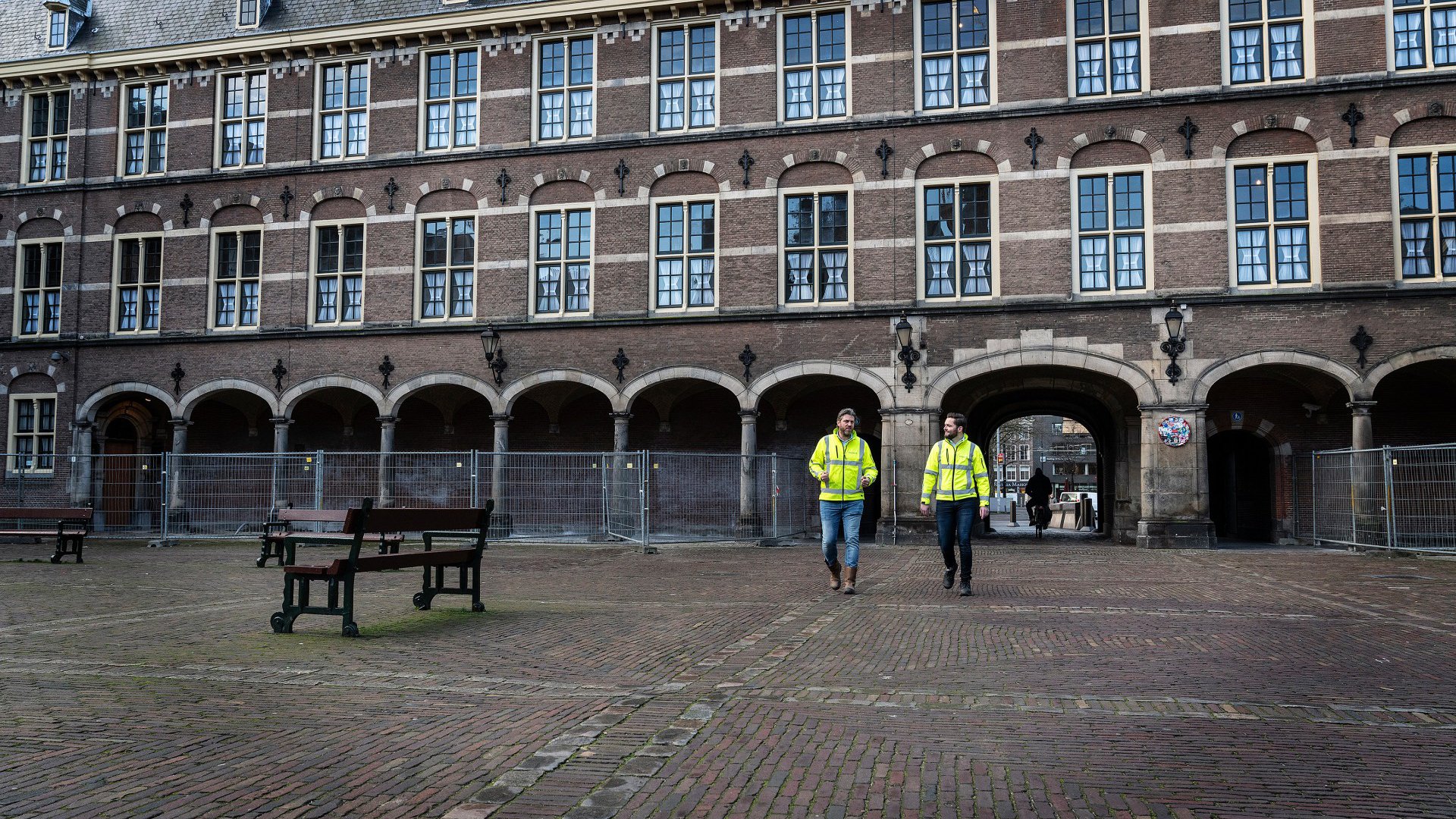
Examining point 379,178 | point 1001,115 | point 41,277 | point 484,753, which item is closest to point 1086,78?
point 1001,115

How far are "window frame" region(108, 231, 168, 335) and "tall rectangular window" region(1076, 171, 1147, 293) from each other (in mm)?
21584

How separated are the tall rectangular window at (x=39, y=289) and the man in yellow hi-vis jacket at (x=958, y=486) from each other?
25.0m

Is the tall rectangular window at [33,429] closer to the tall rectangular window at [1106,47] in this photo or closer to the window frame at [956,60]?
the window frame at [956,60]

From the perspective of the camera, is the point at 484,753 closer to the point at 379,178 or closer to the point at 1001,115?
the point at 1001,115

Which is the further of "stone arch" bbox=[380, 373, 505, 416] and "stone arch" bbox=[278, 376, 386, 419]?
"stone arch" bbox=[278, 376, 386, 419]

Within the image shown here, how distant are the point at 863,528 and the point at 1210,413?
8081 millimetres

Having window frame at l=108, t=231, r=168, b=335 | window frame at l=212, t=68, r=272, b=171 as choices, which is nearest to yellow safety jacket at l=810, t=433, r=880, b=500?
window frame at l=212, t=68, r=272, b=171

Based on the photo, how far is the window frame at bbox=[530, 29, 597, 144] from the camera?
947 inches

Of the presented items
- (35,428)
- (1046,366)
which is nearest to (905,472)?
(1046,366)

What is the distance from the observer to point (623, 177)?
23.6 meters

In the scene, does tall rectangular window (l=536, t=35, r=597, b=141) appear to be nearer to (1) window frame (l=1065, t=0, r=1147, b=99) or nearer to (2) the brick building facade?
(2) the brick building facade

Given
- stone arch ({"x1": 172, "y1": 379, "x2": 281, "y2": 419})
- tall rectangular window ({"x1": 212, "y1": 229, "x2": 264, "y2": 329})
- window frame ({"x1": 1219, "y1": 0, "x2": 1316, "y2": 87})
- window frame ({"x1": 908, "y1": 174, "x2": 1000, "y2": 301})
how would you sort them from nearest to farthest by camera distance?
1. window frame ({"x1": 1219, "y1": 0, "x2": 1316, "y2": 87})
2. window frame ({"x1": 908, "y1": 174, "x2": 1000, "y2": 301})
3. stone arch ({"x1": 172, "y1": 379, "x2": 281, "y2": 419})
4. tall rectangular window ({"x1": 212, "y1": 229, "x2": 264, "y2": 329})

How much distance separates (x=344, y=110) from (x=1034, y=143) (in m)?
16.0

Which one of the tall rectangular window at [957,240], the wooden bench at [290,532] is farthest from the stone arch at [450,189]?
the tall rectangular window at [957,240]
